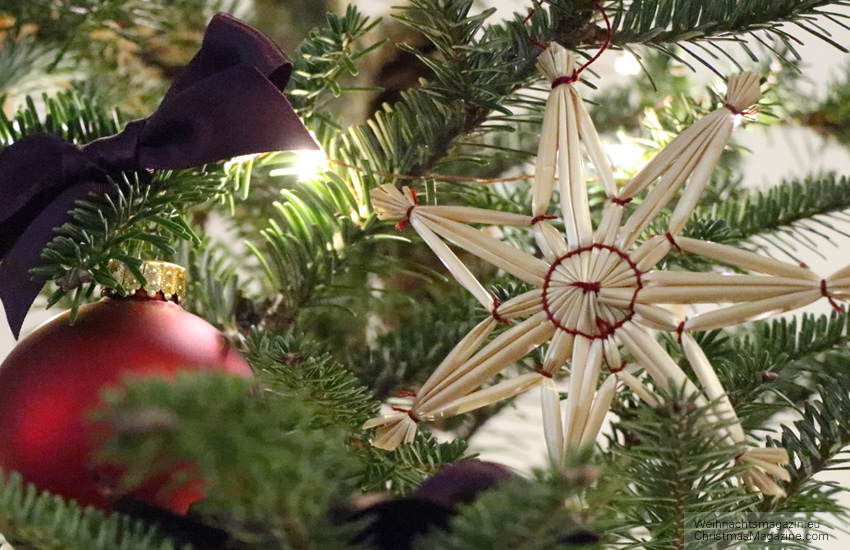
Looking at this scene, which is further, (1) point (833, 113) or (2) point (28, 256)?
(1) point (833, 113)

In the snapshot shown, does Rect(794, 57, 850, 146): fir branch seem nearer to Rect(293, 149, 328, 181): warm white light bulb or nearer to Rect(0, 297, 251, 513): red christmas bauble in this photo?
Rect(293, 149, 328, 181): warm white light bulb

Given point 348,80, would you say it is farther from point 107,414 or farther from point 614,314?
point 107,414

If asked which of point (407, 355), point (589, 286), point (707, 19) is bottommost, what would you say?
point (407, 355)

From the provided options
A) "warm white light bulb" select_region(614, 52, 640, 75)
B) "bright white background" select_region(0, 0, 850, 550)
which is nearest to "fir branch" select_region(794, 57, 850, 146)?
"bright white background" select_region(0, 0, 850, 550)

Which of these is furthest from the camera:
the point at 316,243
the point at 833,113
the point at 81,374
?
the point at 833,113

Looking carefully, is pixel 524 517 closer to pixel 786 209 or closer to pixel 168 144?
pixel 168 144

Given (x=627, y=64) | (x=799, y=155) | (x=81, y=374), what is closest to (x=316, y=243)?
(x=81, y=374)

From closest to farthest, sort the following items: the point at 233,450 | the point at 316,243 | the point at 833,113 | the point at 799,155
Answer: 1. the point at 233,450
2. the point at 316,243
3. the point at 833,113
4. the point at 799,155

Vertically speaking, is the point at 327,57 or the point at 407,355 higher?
the point at 327,57
